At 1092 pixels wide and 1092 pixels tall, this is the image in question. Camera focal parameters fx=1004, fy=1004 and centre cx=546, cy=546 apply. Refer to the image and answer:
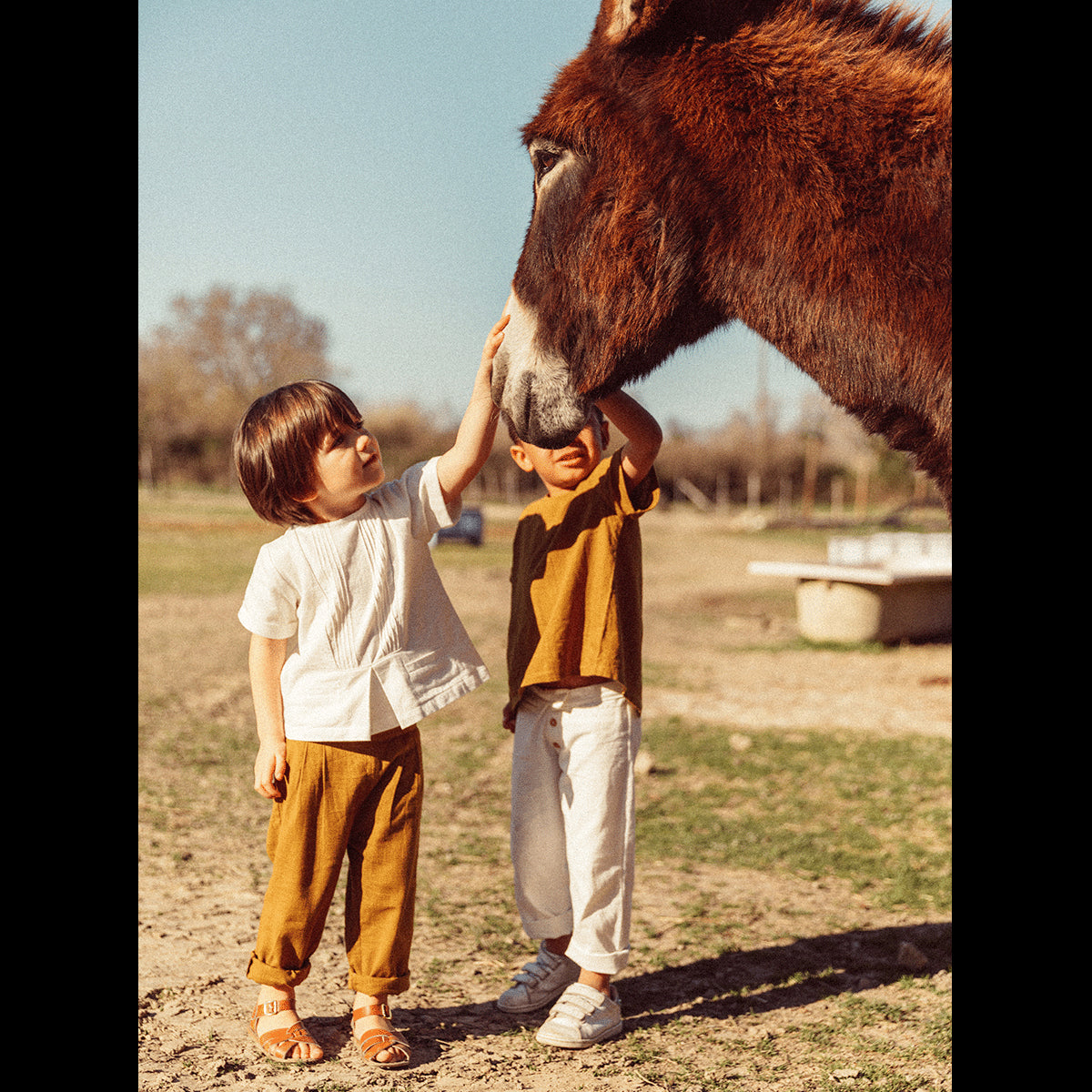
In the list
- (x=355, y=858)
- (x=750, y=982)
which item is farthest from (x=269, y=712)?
(x=750, y=982)

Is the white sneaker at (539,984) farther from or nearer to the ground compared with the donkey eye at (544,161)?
nearer to the ground

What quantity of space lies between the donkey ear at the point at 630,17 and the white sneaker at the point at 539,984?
2494mm

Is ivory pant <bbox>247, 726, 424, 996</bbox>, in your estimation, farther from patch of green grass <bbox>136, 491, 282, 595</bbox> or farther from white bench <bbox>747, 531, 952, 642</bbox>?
white bench <bbox>747, 531, 952, 642</bbox>

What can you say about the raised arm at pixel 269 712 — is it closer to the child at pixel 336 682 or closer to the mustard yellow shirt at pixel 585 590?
the child at pixel 336 682

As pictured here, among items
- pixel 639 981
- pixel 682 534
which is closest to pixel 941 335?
pixel 639 981

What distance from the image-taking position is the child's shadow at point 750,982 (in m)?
2.87

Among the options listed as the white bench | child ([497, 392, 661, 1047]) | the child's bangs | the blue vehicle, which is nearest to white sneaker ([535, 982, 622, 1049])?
child ([497, 392, 661, 1047])

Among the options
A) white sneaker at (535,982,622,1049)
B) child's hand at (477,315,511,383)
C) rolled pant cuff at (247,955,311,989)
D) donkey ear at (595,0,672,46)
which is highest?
donkey ear at (595,0,672,46)

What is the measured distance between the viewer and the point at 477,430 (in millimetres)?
2535

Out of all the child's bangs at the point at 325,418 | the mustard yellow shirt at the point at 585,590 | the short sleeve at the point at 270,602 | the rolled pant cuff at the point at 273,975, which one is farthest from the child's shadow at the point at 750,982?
the child's bangs at the point at 325,418

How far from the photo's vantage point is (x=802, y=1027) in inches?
115

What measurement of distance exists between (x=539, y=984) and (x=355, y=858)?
72 centimetres

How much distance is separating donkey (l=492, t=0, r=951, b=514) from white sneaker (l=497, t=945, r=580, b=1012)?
154cm

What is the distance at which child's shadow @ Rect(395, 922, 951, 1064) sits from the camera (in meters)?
2.87
